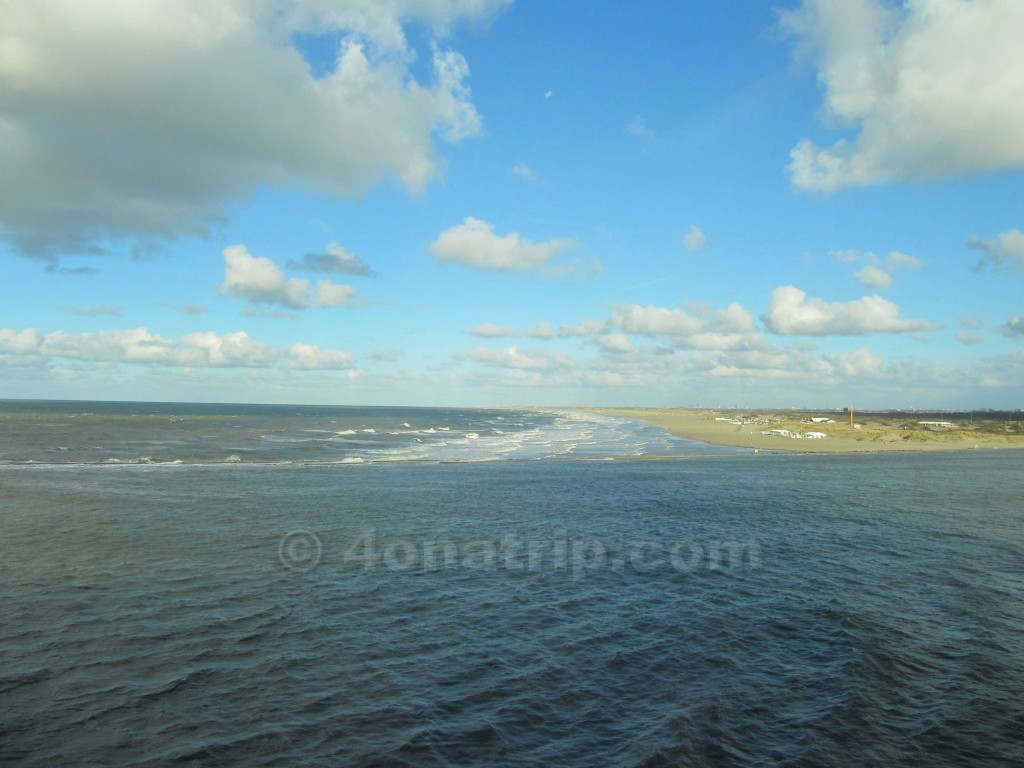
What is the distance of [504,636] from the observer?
64.1 feet

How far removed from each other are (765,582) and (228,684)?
19.8 m

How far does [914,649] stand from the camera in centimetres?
1892

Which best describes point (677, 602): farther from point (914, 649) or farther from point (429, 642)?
point (429, 642)

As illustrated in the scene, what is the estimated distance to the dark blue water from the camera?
542 inches

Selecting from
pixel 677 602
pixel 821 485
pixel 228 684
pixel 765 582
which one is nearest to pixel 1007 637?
pixel 765 582
